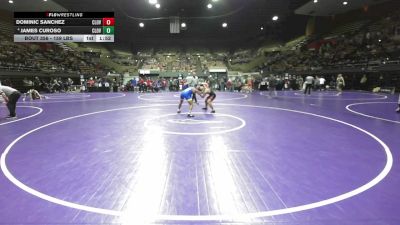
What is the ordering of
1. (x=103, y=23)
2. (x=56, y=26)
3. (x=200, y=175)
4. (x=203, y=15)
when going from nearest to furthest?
(x=200, y=175) < (x=56, y=26) < (x=103, y=23) < (x=203, y=15)

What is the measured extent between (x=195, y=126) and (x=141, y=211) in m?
4.93

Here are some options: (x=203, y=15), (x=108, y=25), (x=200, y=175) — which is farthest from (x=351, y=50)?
(x=200, y=175)

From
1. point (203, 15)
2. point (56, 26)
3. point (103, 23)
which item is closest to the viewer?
point (56, 26)

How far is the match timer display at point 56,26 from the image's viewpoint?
40.1 ft

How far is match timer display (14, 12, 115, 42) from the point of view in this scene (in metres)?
12.2

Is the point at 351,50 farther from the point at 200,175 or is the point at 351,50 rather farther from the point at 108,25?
the point at 200,175

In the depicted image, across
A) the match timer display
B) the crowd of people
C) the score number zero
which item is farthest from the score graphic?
the crowd of people

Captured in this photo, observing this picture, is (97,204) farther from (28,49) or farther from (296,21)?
(296,21)

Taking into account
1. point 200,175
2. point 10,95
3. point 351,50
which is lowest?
point 200,175

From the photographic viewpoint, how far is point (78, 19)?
1230 cm

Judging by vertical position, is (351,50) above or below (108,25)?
above

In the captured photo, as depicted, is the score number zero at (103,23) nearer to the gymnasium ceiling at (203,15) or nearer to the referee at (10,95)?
the referee at (10,95)

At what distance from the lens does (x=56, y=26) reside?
1227 centimetres

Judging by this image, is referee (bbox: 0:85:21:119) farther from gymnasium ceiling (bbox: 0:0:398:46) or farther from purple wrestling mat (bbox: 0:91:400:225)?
gymnasium ceiling (bbox: 0:0:398:46)
